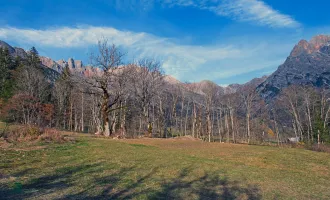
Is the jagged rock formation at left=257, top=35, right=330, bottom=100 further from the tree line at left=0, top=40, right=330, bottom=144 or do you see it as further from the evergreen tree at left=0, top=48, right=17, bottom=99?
the evergreen tree at left=0, top=48, right=17, bottom=99

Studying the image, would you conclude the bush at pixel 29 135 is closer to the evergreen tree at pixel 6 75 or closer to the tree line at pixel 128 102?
the tree line at pixel 128 102

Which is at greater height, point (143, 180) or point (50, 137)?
point (50, 137)

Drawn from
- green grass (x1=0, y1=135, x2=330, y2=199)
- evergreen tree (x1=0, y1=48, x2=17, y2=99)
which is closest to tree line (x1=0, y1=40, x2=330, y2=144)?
evergreen tree (x1=0, y1=48, x2=17, y2=99)

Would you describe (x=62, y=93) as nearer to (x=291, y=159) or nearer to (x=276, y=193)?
(x=291, y=159)

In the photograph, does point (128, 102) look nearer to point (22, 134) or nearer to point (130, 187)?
point (22, 134)

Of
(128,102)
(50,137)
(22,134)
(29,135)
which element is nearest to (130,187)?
(50,137)

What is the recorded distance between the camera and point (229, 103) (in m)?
56.3

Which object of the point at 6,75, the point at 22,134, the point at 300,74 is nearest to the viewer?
the point at 22,134

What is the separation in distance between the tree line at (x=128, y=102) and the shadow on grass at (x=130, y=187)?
72.4 ft

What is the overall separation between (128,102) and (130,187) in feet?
126

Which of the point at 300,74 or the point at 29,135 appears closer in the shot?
the point at 29,135

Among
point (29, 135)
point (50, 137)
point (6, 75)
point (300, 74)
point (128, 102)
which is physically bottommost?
point (50, 137)

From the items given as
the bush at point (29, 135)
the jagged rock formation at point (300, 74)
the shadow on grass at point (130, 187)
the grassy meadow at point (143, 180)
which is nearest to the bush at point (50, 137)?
the bush at point (29, 135)

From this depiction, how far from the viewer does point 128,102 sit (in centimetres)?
4578
